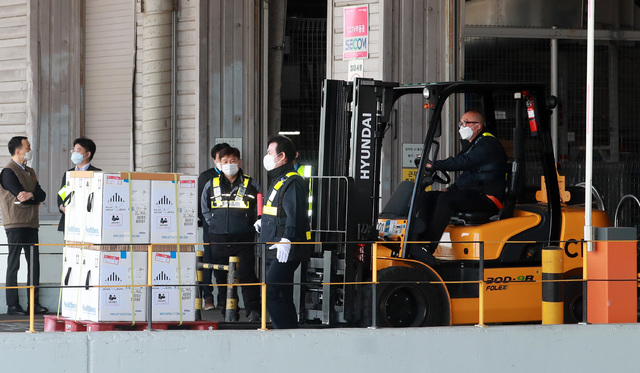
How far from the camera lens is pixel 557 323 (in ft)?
26.6

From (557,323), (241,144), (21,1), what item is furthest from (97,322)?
(21,1)

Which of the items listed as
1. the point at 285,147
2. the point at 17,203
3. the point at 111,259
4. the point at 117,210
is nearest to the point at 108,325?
the point at 111,259

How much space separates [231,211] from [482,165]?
3.05 meters

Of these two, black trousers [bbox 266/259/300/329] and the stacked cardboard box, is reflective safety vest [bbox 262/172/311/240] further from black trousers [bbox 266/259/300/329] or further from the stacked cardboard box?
the stacked cardboard box

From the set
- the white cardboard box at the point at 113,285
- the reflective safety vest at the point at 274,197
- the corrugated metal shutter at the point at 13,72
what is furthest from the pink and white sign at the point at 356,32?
the white cardboard box at the point at 113,285

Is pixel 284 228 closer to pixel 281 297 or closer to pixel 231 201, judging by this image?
pixel 281 297

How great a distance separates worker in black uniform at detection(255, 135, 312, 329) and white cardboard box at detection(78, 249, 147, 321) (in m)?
1.12

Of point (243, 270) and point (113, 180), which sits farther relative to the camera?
point (243, 270)

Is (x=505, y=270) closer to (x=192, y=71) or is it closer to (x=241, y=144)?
(x=241, y=144)

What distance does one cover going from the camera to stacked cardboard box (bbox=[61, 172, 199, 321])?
7.98 m

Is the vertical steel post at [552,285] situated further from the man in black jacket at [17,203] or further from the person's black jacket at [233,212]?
the man in black jacket at [17,203]

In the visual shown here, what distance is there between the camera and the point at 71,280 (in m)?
8.25

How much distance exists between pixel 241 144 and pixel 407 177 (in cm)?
235

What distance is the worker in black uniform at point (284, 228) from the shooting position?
27.8 ft
